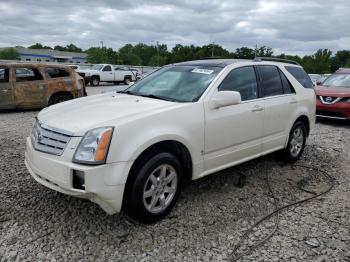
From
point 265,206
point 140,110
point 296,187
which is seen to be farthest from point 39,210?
point 296,187

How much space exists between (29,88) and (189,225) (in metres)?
8.29

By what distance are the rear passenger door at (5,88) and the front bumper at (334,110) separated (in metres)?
8.97

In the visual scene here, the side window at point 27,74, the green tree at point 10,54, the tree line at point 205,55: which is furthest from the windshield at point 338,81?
the green tree at point 10,54

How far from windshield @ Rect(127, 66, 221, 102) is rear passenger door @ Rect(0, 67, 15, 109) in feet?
21.5

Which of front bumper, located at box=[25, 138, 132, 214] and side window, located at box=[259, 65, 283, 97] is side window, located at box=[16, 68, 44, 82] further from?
front bumper, located at box=[25, 138, 132, 214]

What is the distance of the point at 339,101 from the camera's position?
9547mm

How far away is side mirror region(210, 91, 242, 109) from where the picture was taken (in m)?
3.83

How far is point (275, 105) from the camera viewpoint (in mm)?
4879

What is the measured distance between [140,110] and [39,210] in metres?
1.53

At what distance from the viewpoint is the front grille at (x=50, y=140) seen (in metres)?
3.10

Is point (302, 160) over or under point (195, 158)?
under

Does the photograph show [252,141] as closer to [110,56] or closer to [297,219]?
[297,219]

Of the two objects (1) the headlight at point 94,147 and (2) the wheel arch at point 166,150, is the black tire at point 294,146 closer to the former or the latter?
(2) the wheel arch at point 166,150

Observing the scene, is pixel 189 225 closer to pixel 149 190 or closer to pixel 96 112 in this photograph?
pixel 149 190
